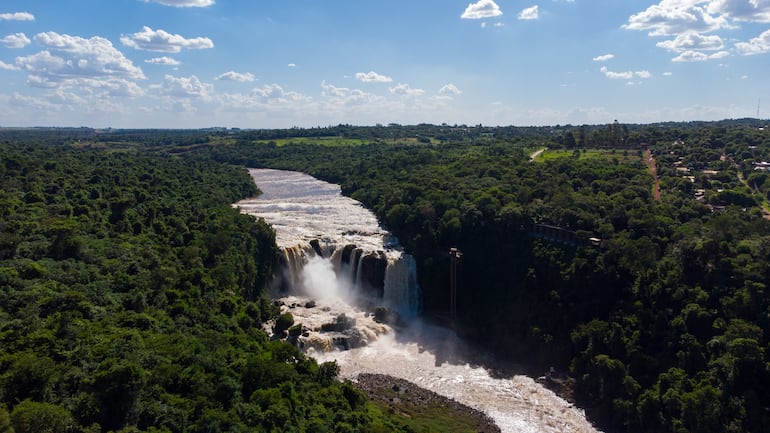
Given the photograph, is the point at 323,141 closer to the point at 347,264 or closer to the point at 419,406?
the point at 347,264

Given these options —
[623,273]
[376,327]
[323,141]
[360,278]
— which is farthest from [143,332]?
[323,141]

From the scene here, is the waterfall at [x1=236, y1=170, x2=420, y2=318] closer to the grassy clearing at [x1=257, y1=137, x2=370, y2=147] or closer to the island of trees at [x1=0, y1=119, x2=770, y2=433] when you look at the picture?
the island of trees at [x1=0, y1=119, x2=770, y2=433]

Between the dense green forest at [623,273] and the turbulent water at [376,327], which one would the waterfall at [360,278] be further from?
the dense green forest at [623,273]

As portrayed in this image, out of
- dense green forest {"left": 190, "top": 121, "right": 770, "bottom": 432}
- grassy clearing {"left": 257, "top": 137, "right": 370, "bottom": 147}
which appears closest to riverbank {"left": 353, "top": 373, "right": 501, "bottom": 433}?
dense green forest {"left": 190, "top": 121, "right": 770, "bottom": 432}

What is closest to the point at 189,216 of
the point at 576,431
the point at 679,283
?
the point at 576,431

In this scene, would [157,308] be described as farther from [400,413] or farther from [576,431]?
[576,431]

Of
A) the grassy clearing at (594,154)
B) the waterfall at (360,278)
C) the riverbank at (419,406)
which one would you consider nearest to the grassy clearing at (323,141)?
the grassy clearing at (594,154)

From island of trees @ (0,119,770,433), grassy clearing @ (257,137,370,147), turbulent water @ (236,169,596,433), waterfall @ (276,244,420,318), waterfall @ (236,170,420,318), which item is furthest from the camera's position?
grassy clearing @ (257,137,370,147)
